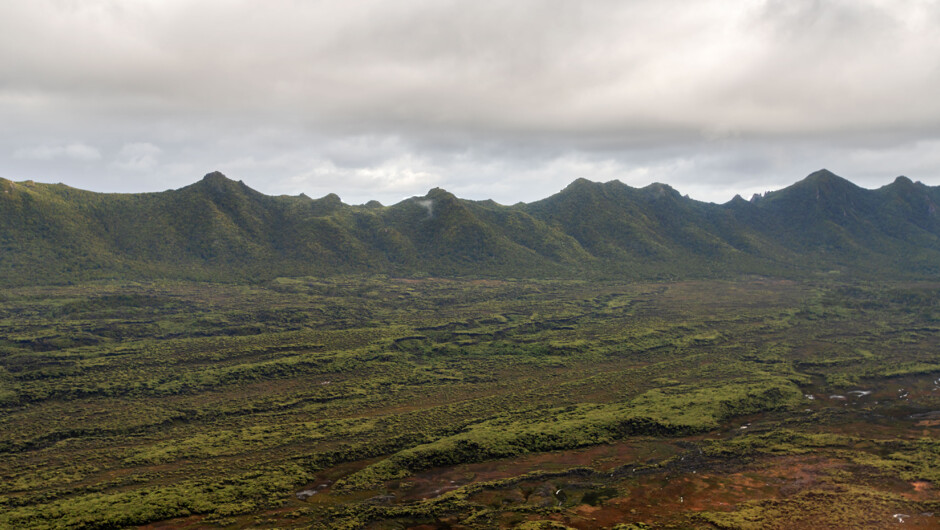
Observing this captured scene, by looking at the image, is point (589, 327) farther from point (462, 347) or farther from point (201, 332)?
point (201, 332)

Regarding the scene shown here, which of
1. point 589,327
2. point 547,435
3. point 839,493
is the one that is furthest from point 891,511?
point 589,327

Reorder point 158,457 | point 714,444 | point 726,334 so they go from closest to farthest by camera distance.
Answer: point 158,457, point 714,444, point 726,334

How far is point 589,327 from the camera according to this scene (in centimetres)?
16188

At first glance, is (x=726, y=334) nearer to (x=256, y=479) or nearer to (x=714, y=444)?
(x=714, y=444)

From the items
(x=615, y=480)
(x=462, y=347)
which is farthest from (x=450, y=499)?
(x=462, y=347)

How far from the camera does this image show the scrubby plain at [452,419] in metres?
62.5

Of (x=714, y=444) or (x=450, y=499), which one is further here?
(x=714, y=444)

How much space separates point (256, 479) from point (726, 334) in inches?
5172

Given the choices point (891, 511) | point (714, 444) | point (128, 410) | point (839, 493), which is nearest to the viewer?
point (891, 511)

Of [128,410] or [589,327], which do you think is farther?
[589,327]

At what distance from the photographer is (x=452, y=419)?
91438 millimetres

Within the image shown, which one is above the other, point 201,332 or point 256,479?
point 201,332

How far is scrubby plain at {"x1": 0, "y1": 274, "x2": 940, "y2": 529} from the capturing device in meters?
62.5

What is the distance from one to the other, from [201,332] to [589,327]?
109 metres
